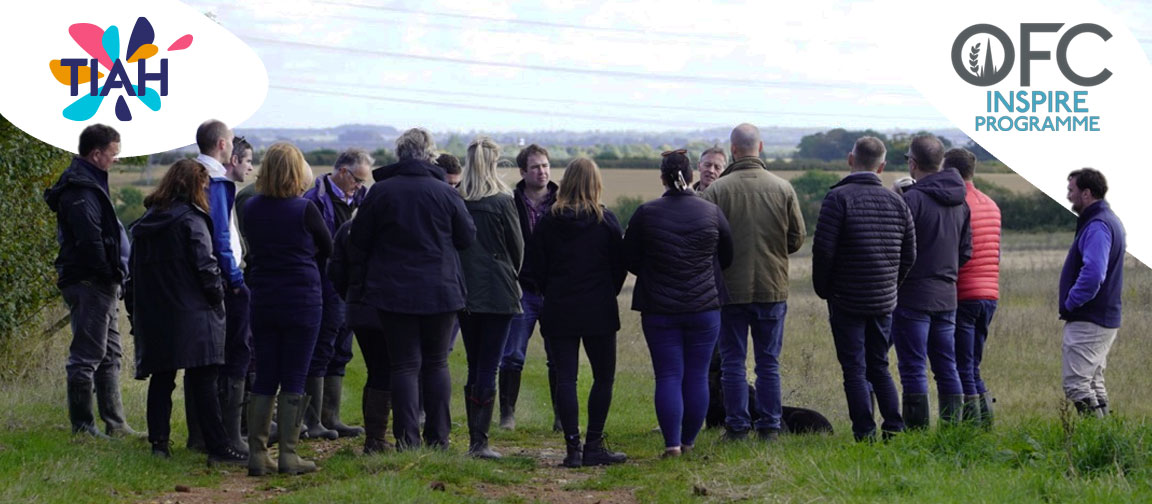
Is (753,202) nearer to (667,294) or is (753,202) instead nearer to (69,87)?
(667,294)

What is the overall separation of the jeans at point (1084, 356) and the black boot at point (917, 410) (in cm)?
125

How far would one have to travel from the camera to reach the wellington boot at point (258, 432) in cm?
755

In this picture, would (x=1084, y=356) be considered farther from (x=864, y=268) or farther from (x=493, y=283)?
(x=493, y=283)

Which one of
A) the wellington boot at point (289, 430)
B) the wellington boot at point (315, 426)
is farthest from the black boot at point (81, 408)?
the wellington boot at point (289, 430)

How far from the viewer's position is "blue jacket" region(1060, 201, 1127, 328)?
8.74 m

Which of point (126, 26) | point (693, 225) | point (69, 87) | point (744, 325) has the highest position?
point (126, 26)

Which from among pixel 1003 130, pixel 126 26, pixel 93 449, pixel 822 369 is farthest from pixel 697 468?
pixel 1003 130

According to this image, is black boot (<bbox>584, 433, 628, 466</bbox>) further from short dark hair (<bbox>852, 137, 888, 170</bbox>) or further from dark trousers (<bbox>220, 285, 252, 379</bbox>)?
short dark hair (<bbox>852, 137, 888, 170</bbox>)

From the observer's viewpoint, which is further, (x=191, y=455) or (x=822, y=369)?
(x=822, y=369)

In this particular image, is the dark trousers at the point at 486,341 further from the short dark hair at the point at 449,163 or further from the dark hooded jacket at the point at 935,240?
the dark hooded jacket at the point at 935,240

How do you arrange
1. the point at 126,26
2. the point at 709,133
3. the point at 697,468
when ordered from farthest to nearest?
the point at 709,133, the point at 126,26, the point at 697,468

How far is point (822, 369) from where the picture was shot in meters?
15.5

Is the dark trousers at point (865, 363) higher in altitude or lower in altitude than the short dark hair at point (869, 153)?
lower

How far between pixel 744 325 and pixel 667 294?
0.89 m
